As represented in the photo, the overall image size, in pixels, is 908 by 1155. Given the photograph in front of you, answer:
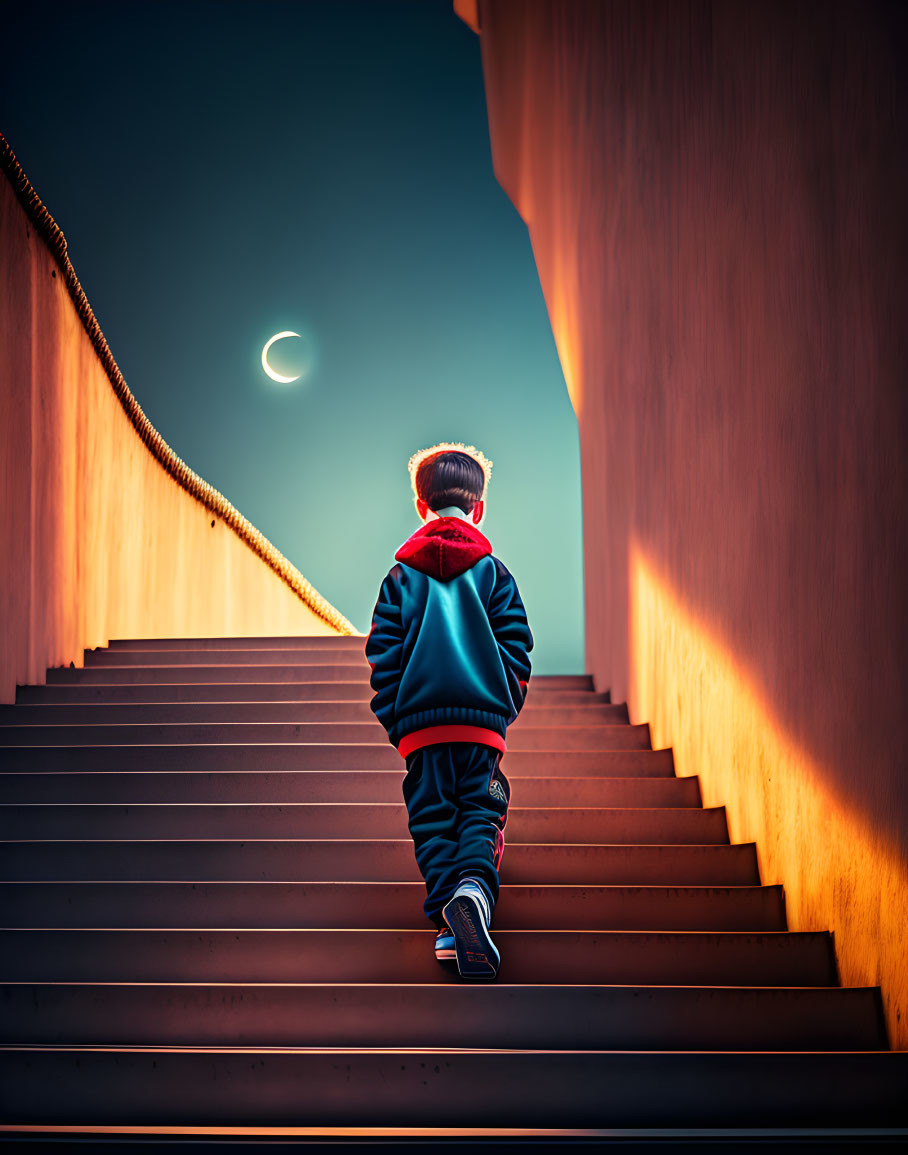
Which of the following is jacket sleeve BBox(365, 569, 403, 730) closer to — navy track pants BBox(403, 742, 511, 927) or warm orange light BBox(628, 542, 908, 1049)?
navy track pants BBox(403, 742, 511, 927)

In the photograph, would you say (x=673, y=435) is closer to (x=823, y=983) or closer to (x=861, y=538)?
(x=861, y=538)

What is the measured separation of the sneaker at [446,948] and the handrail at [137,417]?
12.5ft

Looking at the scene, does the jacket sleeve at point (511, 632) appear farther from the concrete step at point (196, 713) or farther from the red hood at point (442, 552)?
the concrete step at point (196, 713)

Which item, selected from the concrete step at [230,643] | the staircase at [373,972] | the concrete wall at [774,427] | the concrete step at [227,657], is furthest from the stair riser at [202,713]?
the concrete step at [230,643]

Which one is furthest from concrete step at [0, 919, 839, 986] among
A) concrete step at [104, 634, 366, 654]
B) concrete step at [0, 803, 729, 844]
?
concrete step at [104, 634, 366, 654]

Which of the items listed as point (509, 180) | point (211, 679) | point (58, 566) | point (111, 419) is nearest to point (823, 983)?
point (211, 679)

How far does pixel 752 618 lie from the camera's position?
2.71m

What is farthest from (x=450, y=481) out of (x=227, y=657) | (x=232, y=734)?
(x=227, y=657)

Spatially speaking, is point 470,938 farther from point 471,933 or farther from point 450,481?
point 450,481

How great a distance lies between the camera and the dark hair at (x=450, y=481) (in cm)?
247

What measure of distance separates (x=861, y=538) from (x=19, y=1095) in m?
1.84

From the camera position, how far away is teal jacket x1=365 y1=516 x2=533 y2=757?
2.22m

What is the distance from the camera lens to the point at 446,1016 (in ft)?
6.40

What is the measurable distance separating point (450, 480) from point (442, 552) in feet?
0.73
